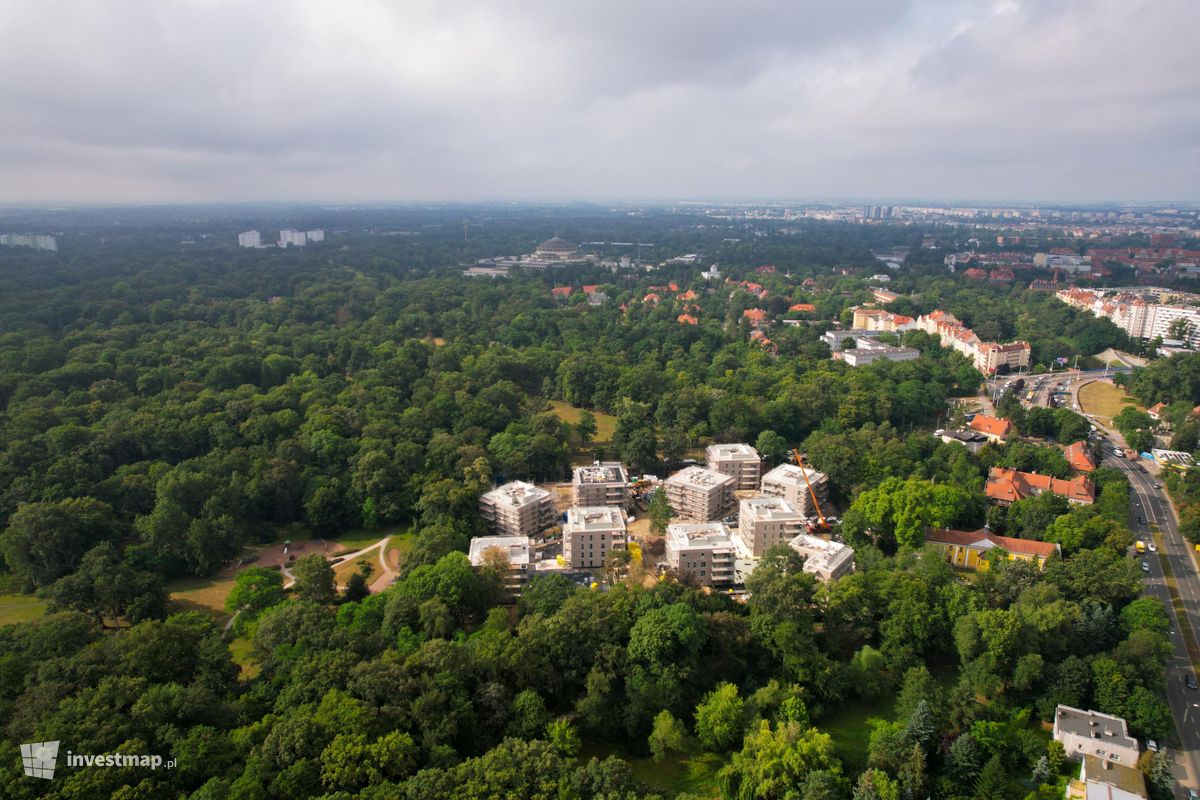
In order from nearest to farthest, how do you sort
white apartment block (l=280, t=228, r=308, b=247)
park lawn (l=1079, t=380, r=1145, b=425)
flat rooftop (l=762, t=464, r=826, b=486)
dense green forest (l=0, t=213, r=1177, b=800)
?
Result: dense green forest (l=0, t=213, r=1177, b=800), flat rooftop (l=762, t=464, r=826, b=486), park lawn (l=1079, t=380, r=1145, b=425), white apartment block (l=280, t=228, r=308, b=247)

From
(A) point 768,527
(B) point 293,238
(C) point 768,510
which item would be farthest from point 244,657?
(B) point 293,238

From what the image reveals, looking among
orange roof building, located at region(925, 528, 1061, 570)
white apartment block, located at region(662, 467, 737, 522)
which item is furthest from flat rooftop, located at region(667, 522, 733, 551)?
orange roof building, located at region(925, 528, 1061, 570)

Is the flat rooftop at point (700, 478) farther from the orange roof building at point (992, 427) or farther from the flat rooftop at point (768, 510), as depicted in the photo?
the orange roof building at point (992, 427)

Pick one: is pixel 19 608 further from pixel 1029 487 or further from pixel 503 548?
pixel 1029 487

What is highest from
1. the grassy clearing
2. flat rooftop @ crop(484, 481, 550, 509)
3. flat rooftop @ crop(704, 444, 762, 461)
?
flat rooftop @ crop(704, 444, 762, 461)

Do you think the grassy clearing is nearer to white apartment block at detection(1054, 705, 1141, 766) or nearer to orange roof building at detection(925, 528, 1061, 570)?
white apartment block at detection(1054, 705, 1141, 766)

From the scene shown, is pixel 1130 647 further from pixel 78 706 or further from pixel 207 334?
pixel 207 334

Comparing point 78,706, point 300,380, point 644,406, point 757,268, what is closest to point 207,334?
point 300,380
